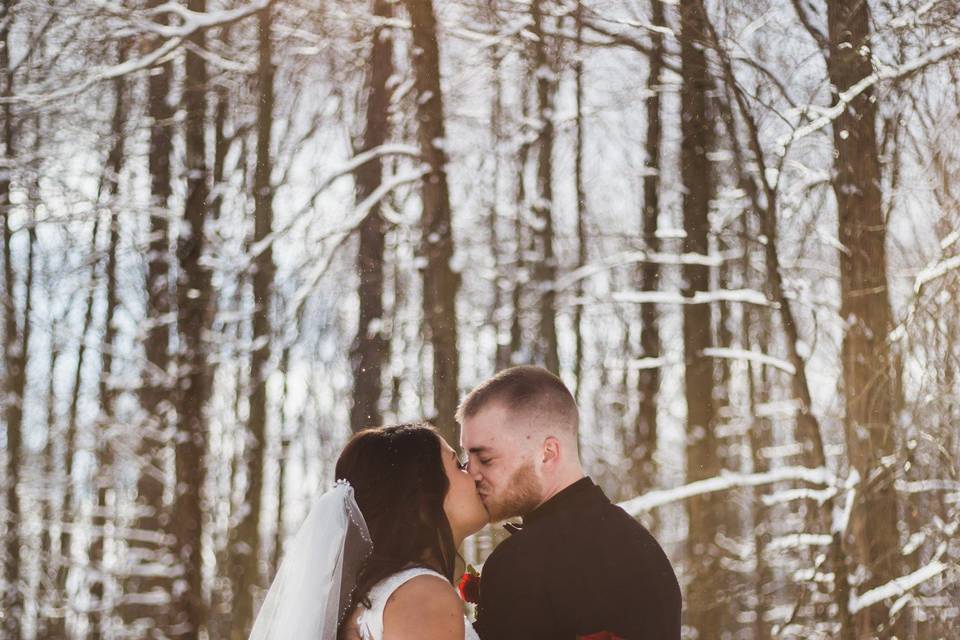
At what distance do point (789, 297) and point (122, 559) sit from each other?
13368mm

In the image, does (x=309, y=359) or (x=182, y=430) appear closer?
(x=182, y=430)

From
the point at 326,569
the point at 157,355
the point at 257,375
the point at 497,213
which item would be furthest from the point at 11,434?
the point at 326,569

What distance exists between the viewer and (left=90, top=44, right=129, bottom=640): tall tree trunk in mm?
13727

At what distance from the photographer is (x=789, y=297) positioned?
327 inches

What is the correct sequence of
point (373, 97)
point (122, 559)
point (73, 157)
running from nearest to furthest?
point (373, 97), point (73, 157), point (122, 559)

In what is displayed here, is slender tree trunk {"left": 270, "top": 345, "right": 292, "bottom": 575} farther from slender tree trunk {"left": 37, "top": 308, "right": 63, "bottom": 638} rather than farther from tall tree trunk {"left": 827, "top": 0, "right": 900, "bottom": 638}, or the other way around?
tall tree trunk {"left": 827, "top": 0, "right": 900, "bottom": 638}

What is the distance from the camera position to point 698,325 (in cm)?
1167

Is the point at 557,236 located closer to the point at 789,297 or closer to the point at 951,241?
the point at 789,297

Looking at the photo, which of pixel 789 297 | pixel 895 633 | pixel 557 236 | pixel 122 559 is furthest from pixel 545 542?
pixel 122 559

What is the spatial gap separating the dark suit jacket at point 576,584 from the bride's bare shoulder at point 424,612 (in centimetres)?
23

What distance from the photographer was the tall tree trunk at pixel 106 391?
1373cm

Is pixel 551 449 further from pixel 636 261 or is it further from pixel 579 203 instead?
pixel 579 203

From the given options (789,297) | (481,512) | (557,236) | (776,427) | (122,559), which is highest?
(557,236)

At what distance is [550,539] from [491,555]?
0.22 meters
